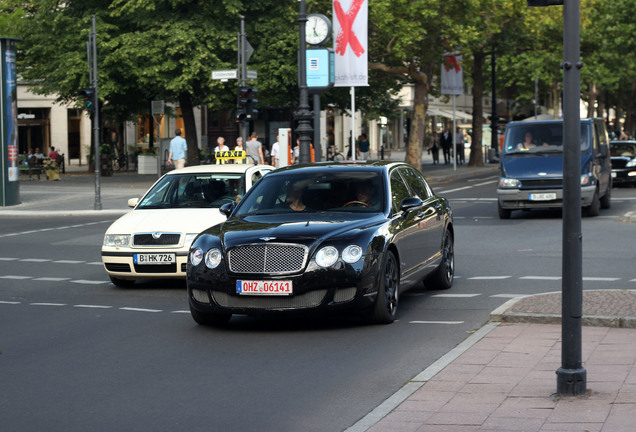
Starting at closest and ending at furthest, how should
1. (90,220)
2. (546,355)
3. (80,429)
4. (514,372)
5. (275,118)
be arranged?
1. (80,429)
2. (514,372)
3. (546,355)
4. (90,220)
5. (275,118)

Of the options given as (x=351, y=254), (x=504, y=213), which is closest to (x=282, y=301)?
(x=351, y=254)

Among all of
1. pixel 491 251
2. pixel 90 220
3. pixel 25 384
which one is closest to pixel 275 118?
pixel 90 220

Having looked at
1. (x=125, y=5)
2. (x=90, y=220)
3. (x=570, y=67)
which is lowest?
(x=90, y=220)

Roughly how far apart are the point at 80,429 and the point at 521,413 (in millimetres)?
2494

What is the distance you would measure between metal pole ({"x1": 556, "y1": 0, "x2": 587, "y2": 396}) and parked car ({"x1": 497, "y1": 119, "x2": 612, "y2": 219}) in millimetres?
15507

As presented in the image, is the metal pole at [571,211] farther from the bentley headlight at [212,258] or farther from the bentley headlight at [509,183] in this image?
the bentley headlight at [509,183]

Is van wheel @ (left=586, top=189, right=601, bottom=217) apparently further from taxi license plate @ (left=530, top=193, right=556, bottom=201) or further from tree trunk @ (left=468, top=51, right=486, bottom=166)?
tree trunk @ (left=468, top=51, right=486, bottom=166)

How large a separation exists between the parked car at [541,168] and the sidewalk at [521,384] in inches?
490

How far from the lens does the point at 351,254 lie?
9.74m

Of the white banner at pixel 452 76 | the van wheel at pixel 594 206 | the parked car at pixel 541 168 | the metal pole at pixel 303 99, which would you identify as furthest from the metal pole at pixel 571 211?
the white banner at pixel 452 76

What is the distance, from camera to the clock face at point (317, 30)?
28250 millimetres

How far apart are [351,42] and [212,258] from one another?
24534 millimetres

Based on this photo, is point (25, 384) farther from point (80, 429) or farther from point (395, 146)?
point (395, 146)

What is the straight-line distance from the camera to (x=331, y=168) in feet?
37.3
